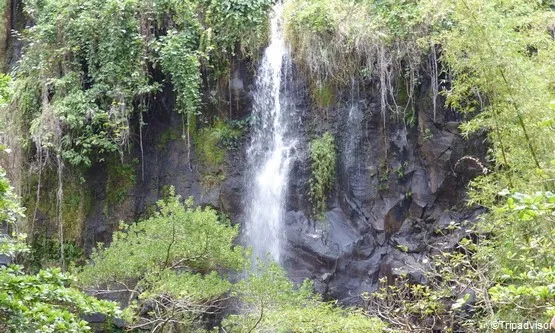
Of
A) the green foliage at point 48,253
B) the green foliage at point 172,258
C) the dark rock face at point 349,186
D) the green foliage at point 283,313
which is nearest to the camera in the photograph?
the green foliage at point 283,313

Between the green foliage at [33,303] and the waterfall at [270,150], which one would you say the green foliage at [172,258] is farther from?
the green foliage at [33,303]

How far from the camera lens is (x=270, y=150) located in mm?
10102

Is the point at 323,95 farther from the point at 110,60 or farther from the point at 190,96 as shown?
the point at 110,60

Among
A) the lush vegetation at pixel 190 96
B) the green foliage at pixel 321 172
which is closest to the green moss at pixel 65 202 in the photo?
the lush vegetation at pixel 190 96

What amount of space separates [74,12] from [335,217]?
18.1ft

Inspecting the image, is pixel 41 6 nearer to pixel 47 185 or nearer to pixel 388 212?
pixel 47 185

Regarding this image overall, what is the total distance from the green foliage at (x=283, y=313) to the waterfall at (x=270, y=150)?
2005mm

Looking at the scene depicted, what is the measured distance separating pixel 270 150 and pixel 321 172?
3.20 ft

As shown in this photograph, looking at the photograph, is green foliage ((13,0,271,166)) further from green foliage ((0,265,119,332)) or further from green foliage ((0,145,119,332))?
green foliage ((0,265,119,332))

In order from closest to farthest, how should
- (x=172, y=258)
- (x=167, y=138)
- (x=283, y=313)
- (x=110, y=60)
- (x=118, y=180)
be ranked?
(x=283, y=313) → (x=172, y=258) → (x=110, y=60) → (x=118, y=180) → (x=167, y=138)

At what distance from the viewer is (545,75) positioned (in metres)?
6.57

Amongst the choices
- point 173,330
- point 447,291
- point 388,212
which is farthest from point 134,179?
point 447,291

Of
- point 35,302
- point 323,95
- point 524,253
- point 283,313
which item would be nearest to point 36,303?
point 35,302

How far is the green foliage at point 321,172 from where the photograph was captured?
31.5 feet
